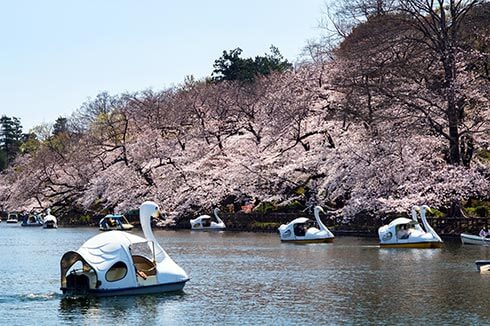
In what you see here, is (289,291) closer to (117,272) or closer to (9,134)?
(117,272)

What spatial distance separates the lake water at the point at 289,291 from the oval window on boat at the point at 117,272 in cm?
66

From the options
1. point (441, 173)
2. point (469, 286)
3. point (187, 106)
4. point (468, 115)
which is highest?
point (187, 106)

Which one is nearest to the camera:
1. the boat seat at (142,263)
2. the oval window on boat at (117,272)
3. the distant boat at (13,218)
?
the oval window on boat at (117,272)

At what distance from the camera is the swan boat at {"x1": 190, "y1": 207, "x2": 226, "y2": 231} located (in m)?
55.0

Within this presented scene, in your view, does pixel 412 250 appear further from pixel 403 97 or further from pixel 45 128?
pixel 45 128

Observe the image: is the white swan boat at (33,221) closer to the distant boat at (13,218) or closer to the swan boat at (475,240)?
the distant boat at (13,218)

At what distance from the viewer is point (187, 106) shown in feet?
214

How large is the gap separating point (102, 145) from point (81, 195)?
22.7 ft

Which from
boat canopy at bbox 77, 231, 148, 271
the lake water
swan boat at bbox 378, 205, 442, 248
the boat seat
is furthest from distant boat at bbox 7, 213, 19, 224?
boat canopy at bbox 77, 231, 148, 271

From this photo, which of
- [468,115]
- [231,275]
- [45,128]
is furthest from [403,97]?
[45,128]

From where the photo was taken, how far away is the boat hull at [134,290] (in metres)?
22.4

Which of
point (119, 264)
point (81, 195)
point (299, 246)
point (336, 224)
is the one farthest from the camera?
point (81, 195)

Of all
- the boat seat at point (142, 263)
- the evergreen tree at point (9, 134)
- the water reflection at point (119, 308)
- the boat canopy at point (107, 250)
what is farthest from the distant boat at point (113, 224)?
the evergreen tree at point (9, 134)

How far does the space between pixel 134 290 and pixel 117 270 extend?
Result: 29.9 inches
